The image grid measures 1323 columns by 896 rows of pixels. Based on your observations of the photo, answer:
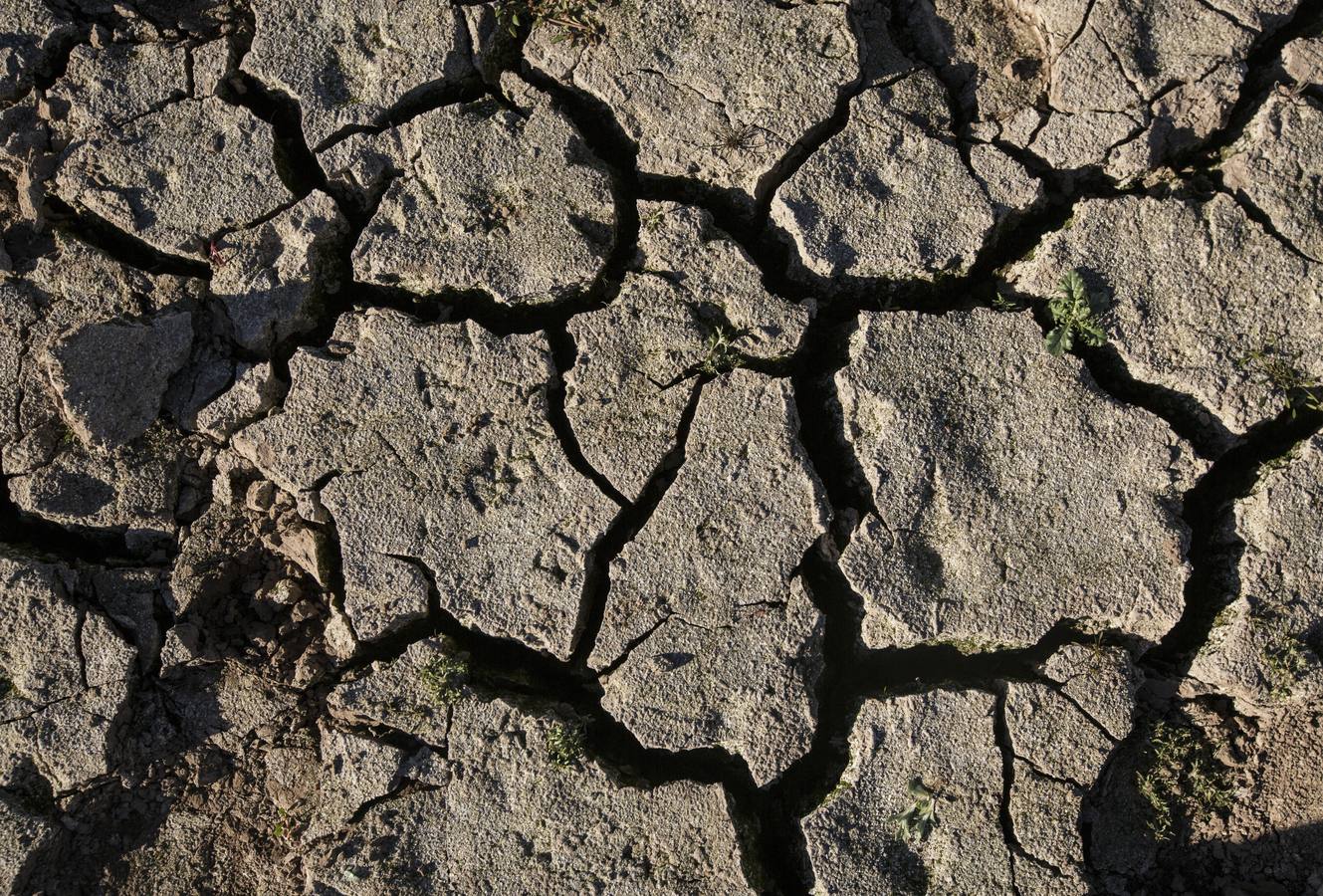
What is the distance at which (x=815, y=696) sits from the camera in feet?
9.37

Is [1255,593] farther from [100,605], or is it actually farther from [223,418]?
[100,605]

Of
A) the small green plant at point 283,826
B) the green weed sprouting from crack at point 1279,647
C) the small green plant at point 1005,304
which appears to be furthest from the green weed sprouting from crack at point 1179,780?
the small green plant at point 283,826

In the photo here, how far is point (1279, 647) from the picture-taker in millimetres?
2885

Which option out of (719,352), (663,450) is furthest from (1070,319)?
(663,450)

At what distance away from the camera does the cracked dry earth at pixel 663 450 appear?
113 inches

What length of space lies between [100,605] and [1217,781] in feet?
12.2

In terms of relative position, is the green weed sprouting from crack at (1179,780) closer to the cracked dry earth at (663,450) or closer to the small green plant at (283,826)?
the cracked dry earth at (663,450)

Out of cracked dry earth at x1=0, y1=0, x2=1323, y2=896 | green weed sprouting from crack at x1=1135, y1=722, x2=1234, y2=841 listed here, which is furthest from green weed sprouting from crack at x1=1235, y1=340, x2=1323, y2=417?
green weed sprouting from crack at x1=1135, y1=722, x2=1234, y2=841

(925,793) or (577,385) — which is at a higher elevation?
(577,385)

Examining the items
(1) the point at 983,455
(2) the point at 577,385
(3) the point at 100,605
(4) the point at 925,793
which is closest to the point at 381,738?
(3) the point at 100,605

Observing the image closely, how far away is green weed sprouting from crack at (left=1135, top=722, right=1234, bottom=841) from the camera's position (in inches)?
117

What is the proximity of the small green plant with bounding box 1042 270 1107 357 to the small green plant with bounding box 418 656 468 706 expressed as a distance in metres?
2.14

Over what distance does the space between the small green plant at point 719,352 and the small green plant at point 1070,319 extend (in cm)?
99

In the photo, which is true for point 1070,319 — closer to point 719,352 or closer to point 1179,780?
point 719,352
